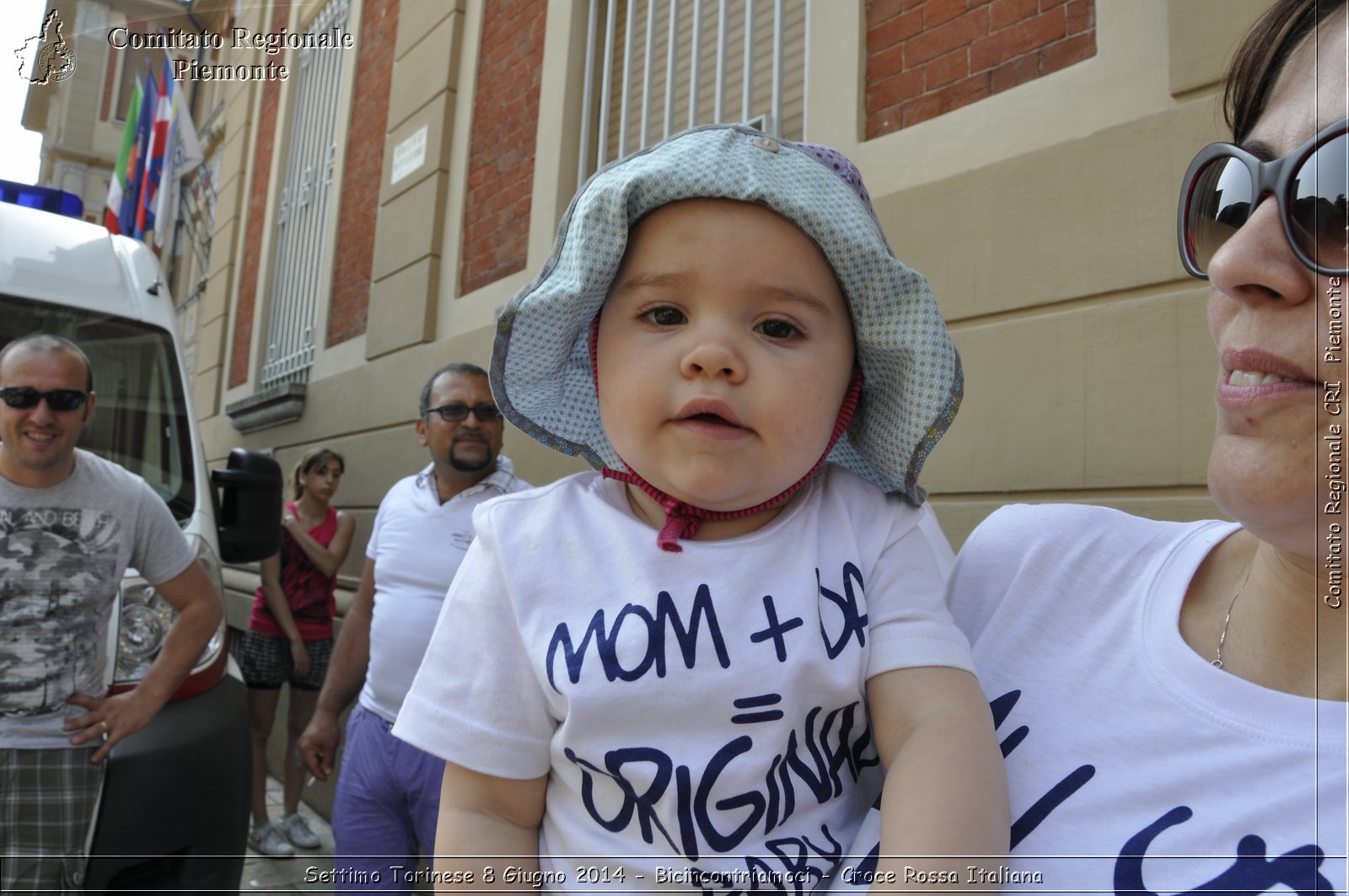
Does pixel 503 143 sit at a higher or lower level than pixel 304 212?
lower

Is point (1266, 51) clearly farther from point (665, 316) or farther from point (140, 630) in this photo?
point (140, 630)

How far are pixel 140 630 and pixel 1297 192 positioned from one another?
313cm

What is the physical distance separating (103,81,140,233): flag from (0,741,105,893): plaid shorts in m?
5.79

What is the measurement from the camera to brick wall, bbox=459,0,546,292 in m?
4.85

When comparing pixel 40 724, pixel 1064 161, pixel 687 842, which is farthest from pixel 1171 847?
pixel 40 724

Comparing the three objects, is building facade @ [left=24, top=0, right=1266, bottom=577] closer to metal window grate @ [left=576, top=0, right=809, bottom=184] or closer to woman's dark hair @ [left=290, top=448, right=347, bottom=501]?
metal window grate @ [left=576, top=0, right=809, bottom=184]

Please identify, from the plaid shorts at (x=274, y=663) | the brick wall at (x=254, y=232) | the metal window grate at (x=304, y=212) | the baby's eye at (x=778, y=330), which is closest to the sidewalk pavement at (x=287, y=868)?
the plaid shorts at (x=274, y=663)

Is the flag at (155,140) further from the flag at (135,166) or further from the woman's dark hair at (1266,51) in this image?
the woman's dark hair at (1266,51)

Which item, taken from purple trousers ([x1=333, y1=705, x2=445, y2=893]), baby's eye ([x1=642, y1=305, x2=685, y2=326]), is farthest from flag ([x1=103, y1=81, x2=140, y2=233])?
baby's eye ([x1=642, y1=305, x2=685, y2=326])

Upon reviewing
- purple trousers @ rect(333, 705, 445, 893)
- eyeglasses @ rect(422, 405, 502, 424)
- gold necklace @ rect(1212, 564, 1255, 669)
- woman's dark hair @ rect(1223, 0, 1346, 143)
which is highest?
eyeglasses @ rect(422, 405, 502, 424)

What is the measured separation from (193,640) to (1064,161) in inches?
116

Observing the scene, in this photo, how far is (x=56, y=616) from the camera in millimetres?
2508

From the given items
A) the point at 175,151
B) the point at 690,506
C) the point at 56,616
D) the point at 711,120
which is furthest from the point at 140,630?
the point at 175,151

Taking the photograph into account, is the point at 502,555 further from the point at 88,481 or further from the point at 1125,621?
the point at 88,481
